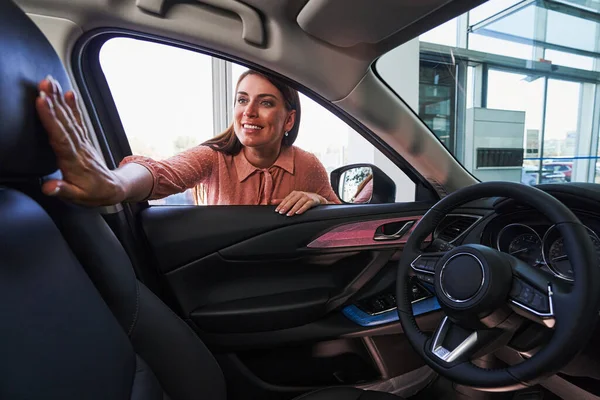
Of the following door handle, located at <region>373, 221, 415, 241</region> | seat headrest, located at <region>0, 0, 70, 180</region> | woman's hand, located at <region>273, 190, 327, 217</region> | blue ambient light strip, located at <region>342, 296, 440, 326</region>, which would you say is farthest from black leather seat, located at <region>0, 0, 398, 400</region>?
door handle, located at <region>373, 221, 415, 241</region>

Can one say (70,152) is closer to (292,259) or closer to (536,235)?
(292,259)

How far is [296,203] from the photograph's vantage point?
1.32 metres

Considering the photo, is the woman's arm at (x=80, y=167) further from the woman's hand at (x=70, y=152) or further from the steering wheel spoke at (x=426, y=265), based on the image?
the steering wheel spoke at (x=426, y=265)

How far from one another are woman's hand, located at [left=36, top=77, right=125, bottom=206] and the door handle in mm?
906

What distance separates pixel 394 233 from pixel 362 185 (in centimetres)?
26

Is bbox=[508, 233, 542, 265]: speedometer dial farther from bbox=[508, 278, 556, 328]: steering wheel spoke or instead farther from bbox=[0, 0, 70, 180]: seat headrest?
bbox=[0, 0, 70, 180]: seat headrest

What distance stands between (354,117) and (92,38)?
860 mm

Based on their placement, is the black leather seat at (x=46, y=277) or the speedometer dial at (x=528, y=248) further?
the speedometer dial at (x=528, y=248)

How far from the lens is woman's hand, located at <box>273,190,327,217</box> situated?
4.28 ft

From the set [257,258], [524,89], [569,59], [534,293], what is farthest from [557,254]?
[569,59]

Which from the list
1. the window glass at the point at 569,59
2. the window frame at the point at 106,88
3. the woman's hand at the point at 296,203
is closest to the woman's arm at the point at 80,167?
the window frame at the point at 106,88

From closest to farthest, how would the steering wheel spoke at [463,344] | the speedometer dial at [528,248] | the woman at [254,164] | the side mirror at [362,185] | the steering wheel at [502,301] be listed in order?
1. the steering wheel at [502,301]
2. the steering wheel spoke at [463,344]
3. the speedometer dial at [528,248]
4. the woman at [254,164]
5. the side mirror at [362,185]

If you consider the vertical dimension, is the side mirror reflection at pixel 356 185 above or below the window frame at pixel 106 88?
below

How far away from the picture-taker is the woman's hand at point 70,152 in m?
0.60
